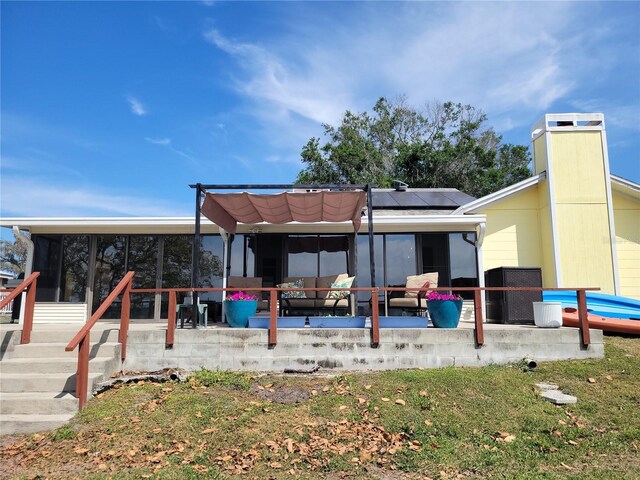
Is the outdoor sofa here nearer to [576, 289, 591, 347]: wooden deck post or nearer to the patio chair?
the patio chair

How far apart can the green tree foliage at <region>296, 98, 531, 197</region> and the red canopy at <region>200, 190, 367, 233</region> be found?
17215 millimetres

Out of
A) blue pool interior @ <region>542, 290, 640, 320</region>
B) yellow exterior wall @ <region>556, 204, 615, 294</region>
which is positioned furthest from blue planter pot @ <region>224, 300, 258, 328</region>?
yellow exterior wall @ <region>556, 204, 615, 294</region>

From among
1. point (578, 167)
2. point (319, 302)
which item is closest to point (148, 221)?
point (319, 302)

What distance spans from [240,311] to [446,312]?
3.23 meters

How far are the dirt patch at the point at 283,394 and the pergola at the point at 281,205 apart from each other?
7.25 ft

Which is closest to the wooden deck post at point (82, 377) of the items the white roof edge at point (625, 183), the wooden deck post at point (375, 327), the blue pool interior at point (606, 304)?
the wooden deck post at point (375, 327)

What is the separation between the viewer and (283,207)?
8.20 metres

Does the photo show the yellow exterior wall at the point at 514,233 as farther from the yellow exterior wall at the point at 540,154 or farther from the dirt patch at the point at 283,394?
the dirt patch at the point at 283,394

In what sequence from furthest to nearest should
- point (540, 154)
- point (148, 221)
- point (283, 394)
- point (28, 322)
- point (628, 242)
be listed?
point (540, 154), point (628, 242), point (148, 221), point (28, 322), point (283, 394)

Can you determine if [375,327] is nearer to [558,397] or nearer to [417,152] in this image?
[558,397]

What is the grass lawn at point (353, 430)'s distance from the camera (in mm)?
3795

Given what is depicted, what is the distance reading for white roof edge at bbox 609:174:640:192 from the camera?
34.8 ft

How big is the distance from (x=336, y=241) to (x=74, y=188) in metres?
14.7

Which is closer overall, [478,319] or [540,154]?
[478,319]
